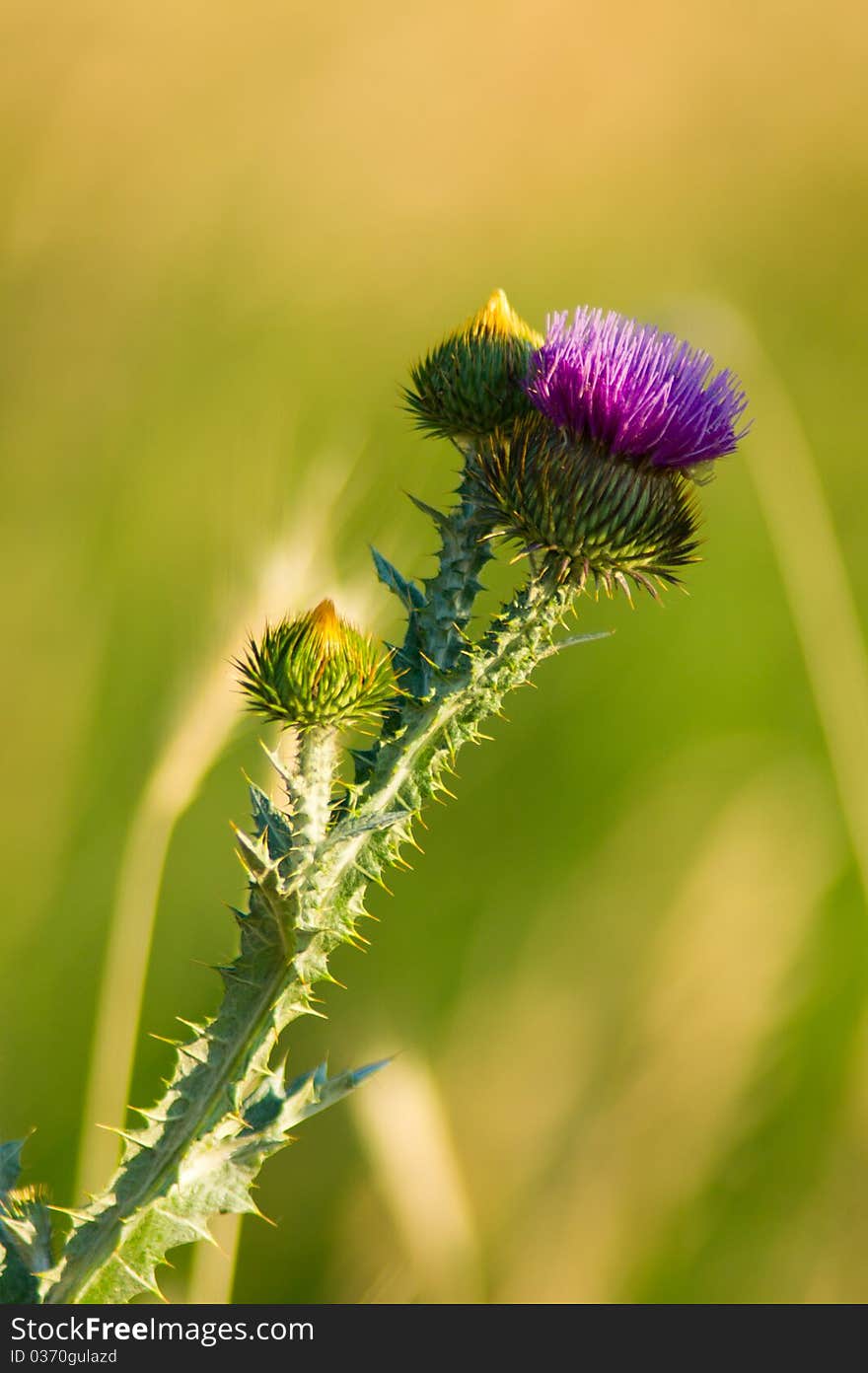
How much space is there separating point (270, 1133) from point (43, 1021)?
1.38 meters

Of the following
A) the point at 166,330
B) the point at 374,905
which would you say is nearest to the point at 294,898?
the point at 374,905

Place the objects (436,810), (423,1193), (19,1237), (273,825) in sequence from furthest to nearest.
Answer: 1. (436,810)
2. (423,1193)
3. (273,825)
4. (19,1237)

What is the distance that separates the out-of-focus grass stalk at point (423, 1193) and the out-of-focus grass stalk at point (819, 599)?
1215 mm

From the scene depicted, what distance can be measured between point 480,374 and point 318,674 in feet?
2.14

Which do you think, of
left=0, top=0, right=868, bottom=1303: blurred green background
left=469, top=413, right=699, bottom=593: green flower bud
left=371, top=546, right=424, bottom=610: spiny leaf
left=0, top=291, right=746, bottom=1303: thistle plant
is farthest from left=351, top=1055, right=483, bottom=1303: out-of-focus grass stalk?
left=469, top=413, right=699, bottom=593: green flower bud

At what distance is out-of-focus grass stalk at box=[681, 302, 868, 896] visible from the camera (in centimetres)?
281

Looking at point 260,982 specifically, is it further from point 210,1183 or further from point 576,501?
point 576,501

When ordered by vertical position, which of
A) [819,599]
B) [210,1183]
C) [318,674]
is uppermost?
[819,599]

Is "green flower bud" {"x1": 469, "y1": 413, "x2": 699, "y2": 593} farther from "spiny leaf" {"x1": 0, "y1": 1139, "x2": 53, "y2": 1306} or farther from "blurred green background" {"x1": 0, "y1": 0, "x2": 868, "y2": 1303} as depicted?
"spiny leaf" {"x1": 0, "y1": 1139, "x2": 53, "y2": 1306}

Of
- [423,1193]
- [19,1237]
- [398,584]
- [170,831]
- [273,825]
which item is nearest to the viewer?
[19,1237]

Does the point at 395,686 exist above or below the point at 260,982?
above

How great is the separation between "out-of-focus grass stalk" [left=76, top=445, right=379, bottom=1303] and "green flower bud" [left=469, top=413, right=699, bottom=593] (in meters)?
0.45

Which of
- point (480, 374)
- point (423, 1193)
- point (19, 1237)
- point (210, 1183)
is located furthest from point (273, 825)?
point (423, 1193)

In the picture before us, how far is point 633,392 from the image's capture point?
1993mm
